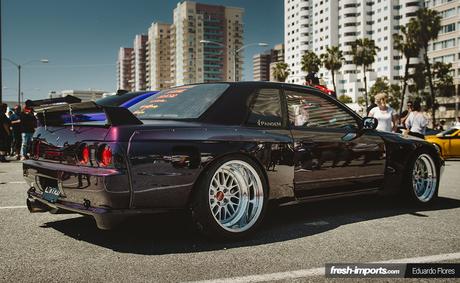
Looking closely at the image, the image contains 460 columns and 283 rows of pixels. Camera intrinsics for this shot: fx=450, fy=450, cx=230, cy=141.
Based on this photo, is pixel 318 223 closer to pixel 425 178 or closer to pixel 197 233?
pixel 197 233

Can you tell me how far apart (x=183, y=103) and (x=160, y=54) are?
171m

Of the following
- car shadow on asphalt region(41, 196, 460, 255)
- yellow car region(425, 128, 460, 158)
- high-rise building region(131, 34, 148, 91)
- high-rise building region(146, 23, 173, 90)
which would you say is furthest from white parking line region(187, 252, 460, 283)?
high-rise building region(131, 34, 148, 91)

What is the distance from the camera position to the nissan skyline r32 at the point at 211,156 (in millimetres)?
3217

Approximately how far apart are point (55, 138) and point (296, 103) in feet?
7.30

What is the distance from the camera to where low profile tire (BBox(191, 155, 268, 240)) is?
3482mm

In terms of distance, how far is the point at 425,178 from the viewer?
18.0ft

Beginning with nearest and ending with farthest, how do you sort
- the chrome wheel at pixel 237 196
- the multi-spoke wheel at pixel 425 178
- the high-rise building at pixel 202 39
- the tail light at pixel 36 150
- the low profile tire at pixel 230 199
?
the low profile tire at pixel 230 199, the chrome wheel at pixel 237 196, the tail light at pixel 36 150, the multi-spoke wheel at pixel 425 178, the high-rise building at pixel 202 39

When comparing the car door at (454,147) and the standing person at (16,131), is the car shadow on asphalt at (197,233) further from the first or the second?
the standing person at (16,131)

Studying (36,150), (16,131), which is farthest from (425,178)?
(16,131)

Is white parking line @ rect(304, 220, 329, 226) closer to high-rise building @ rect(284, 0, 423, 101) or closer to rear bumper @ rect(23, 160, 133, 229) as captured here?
rear bumper @ rect(23, 160, 133, 229)

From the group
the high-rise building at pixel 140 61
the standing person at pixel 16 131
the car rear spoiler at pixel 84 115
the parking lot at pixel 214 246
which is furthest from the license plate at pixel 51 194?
the high-rise building at pixel 140 61

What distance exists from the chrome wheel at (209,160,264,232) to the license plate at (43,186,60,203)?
47.7 inches

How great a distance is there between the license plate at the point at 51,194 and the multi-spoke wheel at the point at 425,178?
13.0 feet

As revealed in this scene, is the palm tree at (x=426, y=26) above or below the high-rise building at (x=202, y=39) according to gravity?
below
